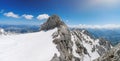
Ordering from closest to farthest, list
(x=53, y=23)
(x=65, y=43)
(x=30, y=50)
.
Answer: (x=30, y=50), (x=65, y=43), (x=53, y=23)

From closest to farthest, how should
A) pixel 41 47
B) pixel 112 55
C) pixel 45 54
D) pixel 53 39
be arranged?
pixel 112 55, pixel 45 54, pixel 41 47, pixel 53 39

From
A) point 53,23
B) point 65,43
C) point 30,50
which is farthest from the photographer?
point 53,23

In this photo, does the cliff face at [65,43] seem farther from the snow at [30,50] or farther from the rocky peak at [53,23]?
the snow at [30,50]

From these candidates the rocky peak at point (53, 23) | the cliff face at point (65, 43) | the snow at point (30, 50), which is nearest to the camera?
the snow at point (30, 50)

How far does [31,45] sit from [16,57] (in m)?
15.1

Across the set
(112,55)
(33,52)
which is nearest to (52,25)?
(33,52)

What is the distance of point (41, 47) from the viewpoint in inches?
3487

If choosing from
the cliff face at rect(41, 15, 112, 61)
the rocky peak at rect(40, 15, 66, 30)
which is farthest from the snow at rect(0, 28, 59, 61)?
the rocky peak at rect(40, 15, 66, 30)

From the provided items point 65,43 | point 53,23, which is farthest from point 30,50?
point 53,23

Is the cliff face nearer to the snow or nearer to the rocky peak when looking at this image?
the rocky peak

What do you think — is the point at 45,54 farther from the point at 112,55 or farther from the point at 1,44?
the point at 112,55

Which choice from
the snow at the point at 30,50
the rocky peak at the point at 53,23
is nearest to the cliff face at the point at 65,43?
the rocky peak at the point at 53,23

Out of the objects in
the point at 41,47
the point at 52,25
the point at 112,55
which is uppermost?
the point at 52,25

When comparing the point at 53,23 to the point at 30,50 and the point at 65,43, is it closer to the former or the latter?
the point at 65,43
